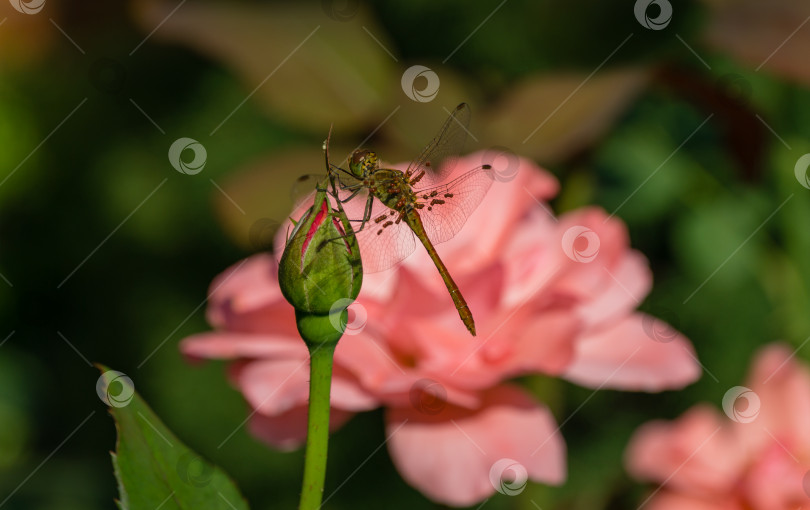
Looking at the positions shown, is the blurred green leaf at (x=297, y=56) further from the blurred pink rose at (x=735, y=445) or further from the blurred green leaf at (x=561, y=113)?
the blurred pink rose at (x=735, y=445)

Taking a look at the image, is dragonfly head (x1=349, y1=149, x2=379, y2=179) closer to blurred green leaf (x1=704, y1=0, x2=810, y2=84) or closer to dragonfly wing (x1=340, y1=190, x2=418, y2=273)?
dragonfly wing (x1=340, y1=190, x2=418, y2=273)

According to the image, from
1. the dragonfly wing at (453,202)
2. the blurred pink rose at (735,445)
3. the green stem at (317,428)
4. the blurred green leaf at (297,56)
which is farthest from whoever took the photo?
the blurred green leaf at (297,56)

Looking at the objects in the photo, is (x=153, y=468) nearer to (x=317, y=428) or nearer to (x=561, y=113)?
(x=317, y=428)

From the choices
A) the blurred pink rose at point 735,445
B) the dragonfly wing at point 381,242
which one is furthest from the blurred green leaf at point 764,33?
the dragonfly wing at point 381,242

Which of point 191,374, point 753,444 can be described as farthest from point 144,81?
point 753,444

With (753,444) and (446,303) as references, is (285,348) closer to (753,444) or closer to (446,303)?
(446,303)

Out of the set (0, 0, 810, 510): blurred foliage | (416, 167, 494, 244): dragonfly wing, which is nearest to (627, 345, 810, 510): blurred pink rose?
(0, 0, 810, 510): blurred foliage
